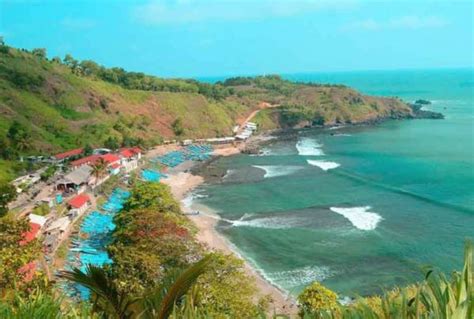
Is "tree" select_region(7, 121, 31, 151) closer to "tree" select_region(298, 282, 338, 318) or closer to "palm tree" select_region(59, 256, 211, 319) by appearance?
"tree" select_region(298, 282, 338, 318)

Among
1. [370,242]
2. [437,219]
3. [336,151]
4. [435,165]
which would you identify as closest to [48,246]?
[370,242]

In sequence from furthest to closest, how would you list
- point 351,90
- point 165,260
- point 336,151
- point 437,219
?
point 351,90 < point 336,151 < point 437,219 < point 165,260

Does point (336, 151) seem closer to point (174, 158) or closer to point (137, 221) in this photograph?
point (174, 158)

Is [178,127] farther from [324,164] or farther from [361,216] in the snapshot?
[361,216]

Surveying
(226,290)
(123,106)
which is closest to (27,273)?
(226,290)

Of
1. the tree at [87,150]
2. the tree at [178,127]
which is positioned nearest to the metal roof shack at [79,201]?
the tree at [87,150]

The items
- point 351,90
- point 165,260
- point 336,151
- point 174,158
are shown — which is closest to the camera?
point 165,260
